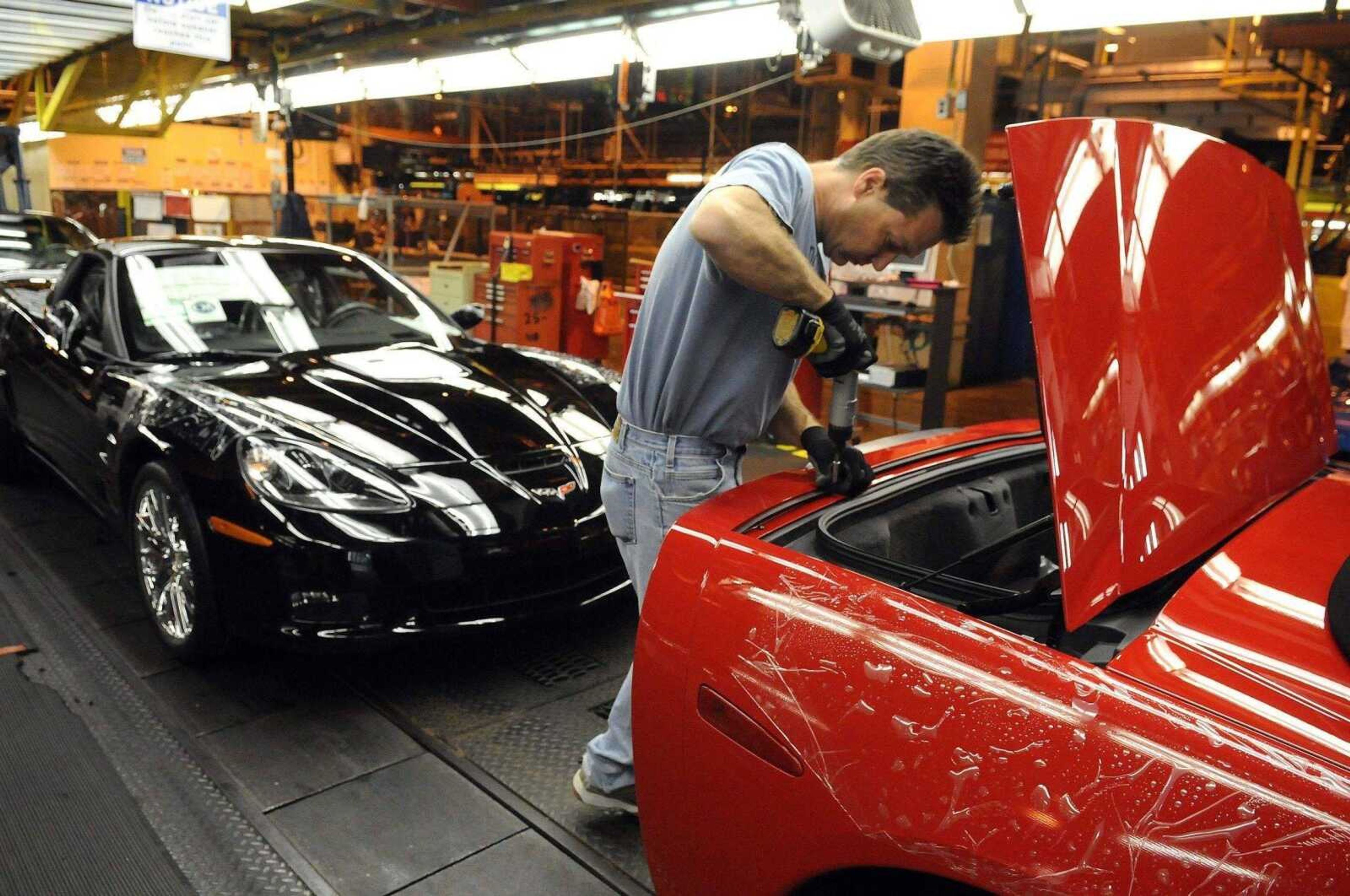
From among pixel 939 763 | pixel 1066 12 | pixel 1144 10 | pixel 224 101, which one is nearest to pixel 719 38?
pixel 1066 12

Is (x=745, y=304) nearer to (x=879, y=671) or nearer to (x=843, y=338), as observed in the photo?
(x=843, y=338)

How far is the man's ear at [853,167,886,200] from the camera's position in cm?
191

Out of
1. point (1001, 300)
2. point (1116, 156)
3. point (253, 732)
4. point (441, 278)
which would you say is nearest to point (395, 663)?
point (253, 732)

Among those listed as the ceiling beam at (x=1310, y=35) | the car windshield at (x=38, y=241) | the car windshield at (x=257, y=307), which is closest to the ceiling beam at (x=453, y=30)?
the car windshield at (x=38, y=241)

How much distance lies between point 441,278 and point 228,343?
642 centimetres

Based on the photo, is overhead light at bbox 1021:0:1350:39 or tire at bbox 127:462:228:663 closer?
tire at bbox 127:462:228:663

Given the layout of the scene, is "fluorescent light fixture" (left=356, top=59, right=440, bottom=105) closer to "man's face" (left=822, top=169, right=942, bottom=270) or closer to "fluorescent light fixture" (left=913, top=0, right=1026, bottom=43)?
"fluorescent light fixture" (left=913, top=0, right=1026, bottom=43)

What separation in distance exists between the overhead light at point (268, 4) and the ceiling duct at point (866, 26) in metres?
4.83

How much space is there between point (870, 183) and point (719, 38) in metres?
5.23

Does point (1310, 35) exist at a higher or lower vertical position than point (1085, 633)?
higher

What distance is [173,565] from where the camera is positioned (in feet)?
10.8

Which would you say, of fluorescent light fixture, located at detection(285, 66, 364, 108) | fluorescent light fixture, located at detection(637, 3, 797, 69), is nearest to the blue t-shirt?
fluorescent light fixture, located at detection(637, 3, 797, 69)

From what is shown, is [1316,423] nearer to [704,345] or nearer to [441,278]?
[704,345]

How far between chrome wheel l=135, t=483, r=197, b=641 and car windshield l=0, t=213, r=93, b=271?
18.2ft
